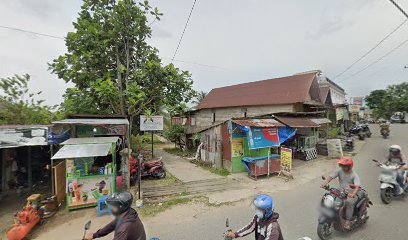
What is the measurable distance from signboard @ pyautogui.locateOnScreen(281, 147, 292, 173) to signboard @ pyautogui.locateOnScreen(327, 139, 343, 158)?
22.1ft

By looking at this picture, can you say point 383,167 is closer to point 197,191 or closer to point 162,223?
point 197,191

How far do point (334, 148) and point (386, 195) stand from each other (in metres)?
9.56

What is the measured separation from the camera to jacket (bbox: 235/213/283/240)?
105 inches

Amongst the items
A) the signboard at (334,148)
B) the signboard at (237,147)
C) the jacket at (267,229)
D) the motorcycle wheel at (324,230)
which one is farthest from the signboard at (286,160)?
the jacket at (267,229)

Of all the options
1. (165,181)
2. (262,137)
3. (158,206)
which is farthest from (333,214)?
(165,181)

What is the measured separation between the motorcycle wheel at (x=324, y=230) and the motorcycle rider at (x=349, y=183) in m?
0.38

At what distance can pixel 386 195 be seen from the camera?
6.08 m

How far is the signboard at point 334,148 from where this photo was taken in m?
14.4

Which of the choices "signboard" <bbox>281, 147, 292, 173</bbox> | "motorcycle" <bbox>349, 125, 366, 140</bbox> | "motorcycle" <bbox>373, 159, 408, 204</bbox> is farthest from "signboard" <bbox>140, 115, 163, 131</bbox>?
"motorcycle" <bbox>349, 125, 366, 140</bbox>

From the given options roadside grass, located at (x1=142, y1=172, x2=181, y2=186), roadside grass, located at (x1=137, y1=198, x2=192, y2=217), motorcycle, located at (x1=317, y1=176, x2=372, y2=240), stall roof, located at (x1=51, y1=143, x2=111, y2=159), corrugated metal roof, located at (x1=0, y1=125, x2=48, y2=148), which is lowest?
roadside grass, located at (x1=137, y1=198, x2=192, y2=217)

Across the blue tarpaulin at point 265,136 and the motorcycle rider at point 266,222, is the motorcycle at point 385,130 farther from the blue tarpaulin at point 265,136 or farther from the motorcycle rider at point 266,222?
the motorcycle rider at point 266,222

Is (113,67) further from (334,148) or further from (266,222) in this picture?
(334,148)

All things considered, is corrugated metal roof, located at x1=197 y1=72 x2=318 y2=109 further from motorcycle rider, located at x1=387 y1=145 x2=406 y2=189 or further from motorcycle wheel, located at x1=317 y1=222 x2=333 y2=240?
motorcycle wheel, located at x1=317 y1=222 x2=333 y2=240

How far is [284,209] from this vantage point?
628 centimetres
